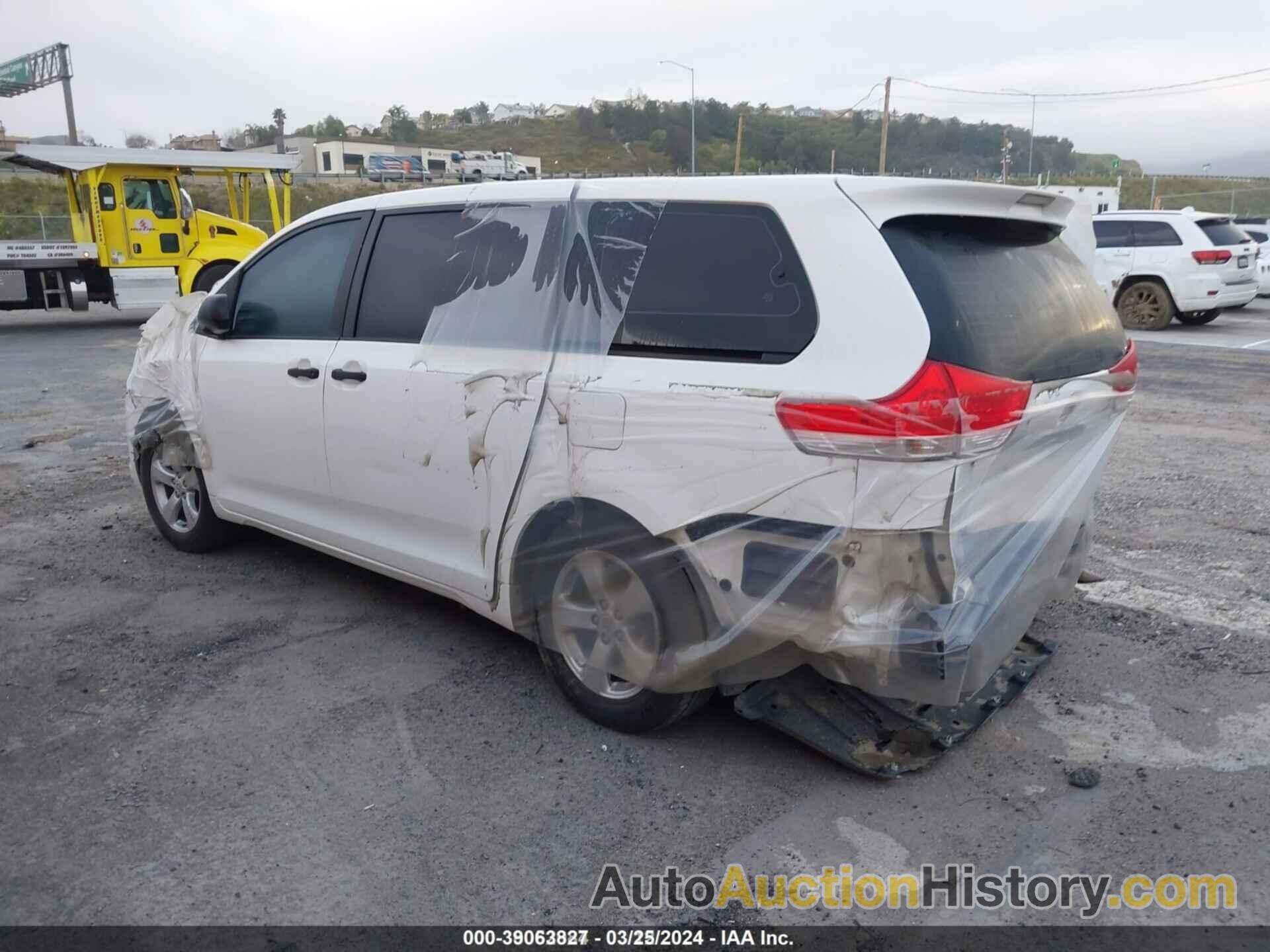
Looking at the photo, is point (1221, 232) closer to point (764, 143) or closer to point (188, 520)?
point (764, 143)

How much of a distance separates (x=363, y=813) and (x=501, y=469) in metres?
1.19

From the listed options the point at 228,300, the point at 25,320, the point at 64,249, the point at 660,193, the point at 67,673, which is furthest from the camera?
the point at 25,320

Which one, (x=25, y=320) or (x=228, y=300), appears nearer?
(x=228, y=300)

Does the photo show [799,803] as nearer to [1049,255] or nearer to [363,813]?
[363,813]

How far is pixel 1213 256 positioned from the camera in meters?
14.3

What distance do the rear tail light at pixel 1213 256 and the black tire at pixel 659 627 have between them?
552 inches

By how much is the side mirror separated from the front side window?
50.7ft

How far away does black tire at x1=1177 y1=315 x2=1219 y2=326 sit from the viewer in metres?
14.7

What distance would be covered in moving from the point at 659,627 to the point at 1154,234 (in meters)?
14.2

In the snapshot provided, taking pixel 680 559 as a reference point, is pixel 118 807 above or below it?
below

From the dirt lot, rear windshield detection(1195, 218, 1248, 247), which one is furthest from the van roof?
rear windshield detection(1195, 218, 1248, 247)

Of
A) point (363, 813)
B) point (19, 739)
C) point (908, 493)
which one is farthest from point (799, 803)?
point (19, 739)

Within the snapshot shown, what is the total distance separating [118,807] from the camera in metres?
3.03

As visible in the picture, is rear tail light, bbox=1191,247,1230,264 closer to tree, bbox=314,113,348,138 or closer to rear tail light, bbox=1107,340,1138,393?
rear tail light, bbox=1107,340,1138,393
